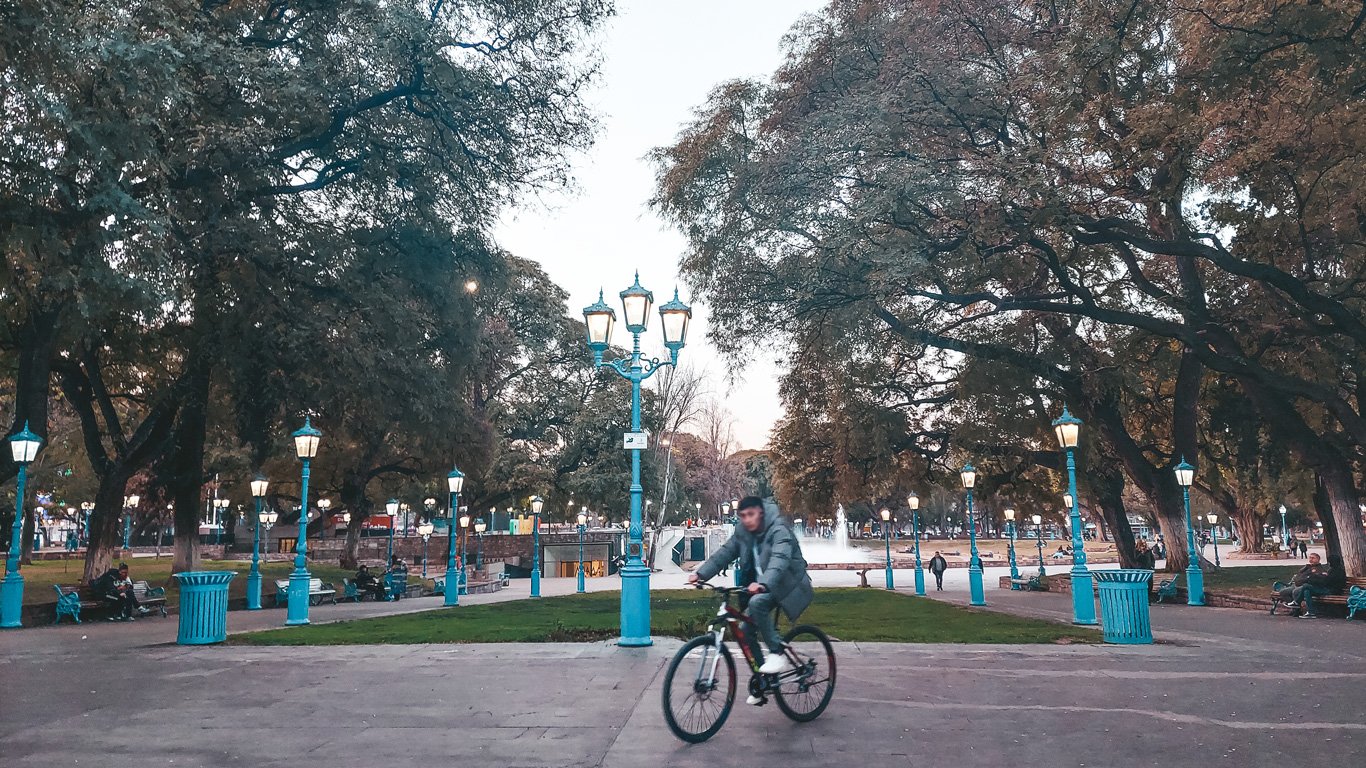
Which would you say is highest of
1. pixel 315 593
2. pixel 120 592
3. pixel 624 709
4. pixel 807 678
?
pixel 807 678

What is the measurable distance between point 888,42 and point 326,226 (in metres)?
13.8

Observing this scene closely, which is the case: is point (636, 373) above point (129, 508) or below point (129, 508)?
above

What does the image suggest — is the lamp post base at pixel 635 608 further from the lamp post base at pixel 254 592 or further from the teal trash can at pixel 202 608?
the lamp post base at pixel 254 592

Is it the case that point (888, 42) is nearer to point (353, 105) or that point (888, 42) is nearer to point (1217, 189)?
point (1217, 189)

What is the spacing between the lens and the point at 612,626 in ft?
49.0

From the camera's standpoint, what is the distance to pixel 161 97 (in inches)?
520

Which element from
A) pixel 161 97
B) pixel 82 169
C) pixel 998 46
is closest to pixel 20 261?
pixel 82 169

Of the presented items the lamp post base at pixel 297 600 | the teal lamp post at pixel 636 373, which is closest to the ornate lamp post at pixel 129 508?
the lamp post base at pixel 297 600

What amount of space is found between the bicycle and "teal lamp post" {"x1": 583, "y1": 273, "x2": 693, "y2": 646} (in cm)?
500

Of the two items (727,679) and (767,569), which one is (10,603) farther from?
(767,569)

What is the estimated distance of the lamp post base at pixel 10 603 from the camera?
55.8ft

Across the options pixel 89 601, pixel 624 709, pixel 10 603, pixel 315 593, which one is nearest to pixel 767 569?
pixel 624 709

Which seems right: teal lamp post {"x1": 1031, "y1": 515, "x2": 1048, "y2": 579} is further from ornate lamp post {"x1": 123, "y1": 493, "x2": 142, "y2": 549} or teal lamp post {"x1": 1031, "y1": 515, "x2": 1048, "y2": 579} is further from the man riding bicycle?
ornate lamp post {"x1": 123, "y1": 493, "x2": 142, "y2": 549}

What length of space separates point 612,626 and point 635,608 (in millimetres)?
3503
